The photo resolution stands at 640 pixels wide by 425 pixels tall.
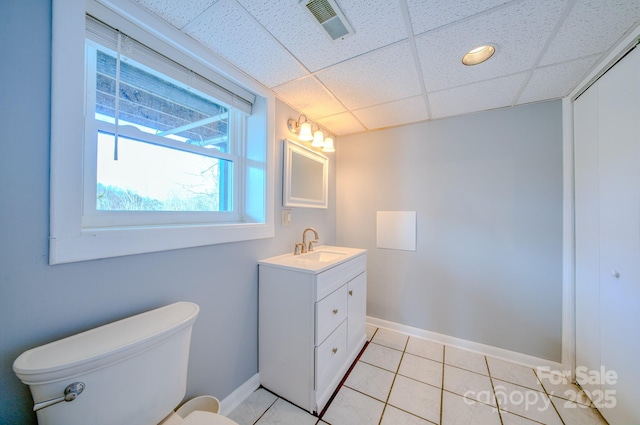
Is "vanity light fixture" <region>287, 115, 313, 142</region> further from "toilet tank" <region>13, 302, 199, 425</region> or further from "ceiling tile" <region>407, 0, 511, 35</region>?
"toilet tank" <region>13, 302, 199, 425</region>

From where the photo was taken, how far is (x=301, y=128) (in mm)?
1801

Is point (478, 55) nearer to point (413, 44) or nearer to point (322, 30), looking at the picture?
point (413, 44)

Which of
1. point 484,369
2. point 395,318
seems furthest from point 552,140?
point 395,318

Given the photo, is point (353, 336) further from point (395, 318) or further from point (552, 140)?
point (552, 140)

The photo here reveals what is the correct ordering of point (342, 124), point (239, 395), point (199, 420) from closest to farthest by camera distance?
point (199, 420)
point (239, 395)
point (342, 124)

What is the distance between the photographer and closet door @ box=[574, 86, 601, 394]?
1.37 m

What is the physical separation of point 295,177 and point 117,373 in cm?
151

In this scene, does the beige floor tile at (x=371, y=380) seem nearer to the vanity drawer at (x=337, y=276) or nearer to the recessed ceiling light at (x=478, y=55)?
the vanity drawer at (x=337, y=276)

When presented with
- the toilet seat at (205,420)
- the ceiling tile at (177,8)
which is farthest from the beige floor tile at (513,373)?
the ceiling tile at (177,8)

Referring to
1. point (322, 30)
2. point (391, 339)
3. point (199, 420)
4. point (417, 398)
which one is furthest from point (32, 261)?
point (391, 339)

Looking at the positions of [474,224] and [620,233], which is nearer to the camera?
[620,233]

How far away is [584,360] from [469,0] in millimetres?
2299

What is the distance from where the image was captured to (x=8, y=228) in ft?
2.27

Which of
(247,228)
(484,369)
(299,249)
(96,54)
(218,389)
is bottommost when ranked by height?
(484,369)
